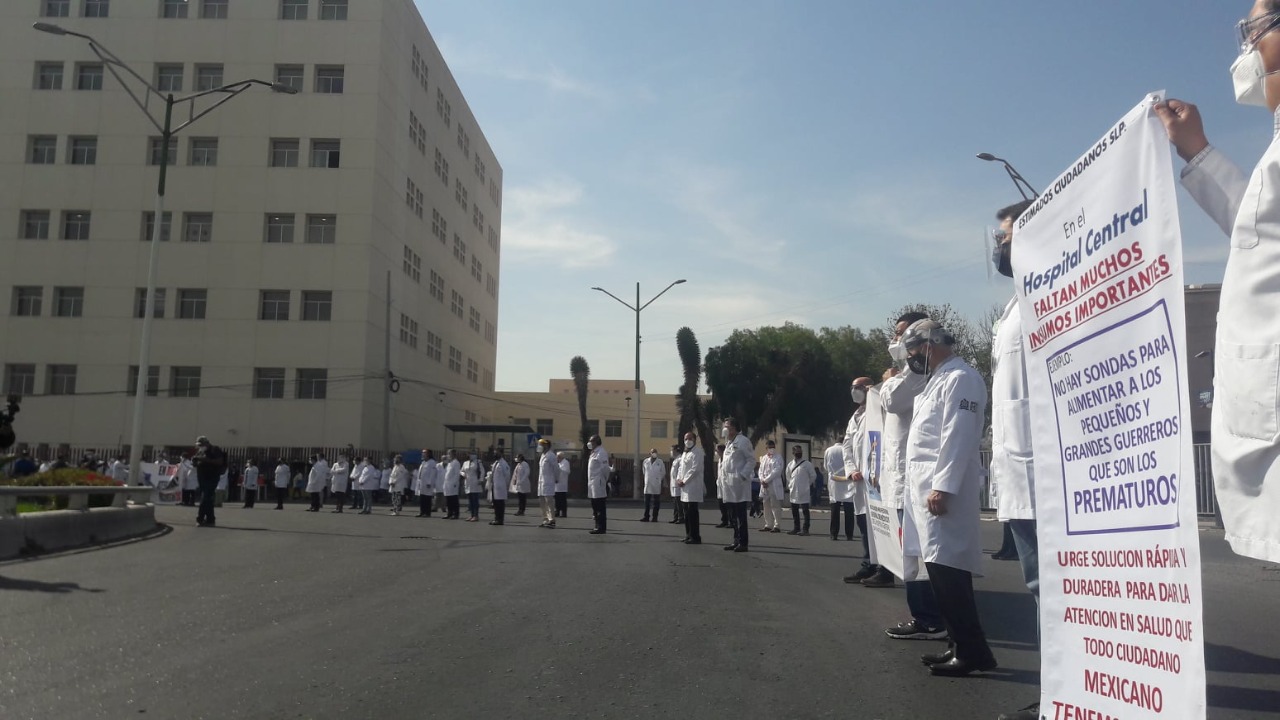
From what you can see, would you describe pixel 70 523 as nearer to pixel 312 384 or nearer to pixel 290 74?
pixel 312 384

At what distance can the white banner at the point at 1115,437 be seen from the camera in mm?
2605

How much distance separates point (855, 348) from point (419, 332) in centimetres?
2552

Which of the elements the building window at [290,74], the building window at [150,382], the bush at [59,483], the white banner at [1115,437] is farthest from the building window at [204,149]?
the white banner at [1115,437]

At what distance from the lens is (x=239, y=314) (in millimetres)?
45531

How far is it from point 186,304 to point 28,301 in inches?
303

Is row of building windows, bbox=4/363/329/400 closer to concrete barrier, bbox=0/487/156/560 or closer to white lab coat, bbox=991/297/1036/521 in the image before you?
concrete barrier, bbox=0/487/156/560

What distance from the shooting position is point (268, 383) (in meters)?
45.6

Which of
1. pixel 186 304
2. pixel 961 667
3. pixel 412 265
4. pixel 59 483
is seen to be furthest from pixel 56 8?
pixel 961 667

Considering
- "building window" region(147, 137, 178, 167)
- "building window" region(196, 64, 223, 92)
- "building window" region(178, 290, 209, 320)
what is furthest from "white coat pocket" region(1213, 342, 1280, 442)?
"building window" region(196, 64, 223, 92)

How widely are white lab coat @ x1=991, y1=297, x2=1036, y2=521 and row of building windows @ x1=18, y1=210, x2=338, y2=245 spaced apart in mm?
44357

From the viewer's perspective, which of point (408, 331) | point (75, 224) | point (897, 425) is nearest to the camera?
point (897, 425)

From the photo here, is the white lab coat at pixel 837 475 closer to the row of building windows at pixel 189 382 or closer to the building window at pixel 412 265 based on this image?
the row of building windows at pixel 189 382

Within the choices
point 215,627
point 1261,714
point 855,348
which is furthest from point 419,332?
point 1261,714

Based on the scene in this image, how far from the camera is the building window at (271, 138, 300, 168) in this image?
46.8 m
